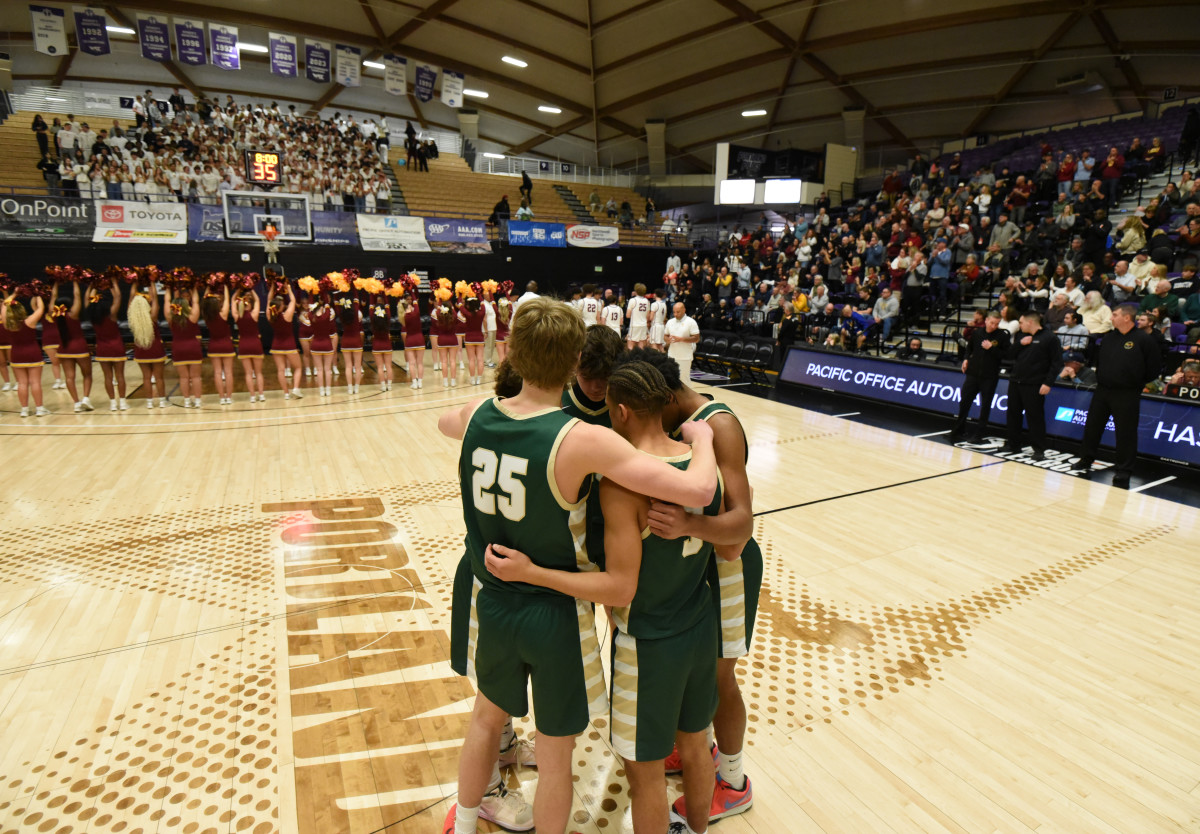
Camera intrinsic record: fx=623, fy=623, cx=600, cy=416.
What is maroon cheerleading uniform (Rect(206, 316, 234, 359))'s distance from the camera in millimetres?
8875

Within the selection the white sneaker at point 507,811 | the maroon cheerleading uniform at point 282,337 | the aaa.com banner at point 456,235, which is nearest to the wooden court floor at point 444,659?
the white sneaker at point 507,811

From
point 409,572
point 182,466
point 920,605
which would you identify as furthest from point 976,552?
point 182,466

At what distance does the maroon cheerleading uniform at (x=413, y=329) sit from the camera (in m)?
10.7

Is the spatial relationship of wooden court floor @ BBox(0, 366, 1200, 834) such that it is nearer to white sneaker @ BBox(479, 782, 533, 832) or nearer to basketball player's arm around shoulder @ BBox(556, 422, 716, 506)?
white sneaker @ BBox(479, 782, 533, 832)

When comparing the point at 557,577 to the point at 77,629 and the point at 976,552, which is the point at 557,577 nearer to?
the point at 77,629

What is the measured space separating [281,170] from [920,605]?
19609 millimetres

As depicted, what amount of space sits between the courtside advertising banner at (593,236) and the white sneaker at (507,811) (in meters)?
19.4

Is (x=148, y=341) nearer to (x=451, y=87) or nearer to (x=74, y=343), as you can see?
(x=74, y=343)

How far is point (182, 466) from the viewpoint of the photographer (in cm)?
649

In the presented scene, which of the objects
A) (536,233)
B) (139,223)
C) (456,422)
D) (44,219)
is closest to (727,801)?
(456,422)

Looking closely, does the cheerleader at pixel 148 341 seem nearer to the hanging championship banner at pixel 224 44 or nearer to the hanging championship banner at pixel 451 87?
the hanging championship banner at pixel 224 44

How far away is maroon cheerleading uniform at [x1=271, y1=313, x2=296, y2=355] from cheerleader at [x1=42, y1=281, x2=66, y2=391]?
8.28 feet

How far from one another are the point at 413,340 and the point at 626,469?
32.7 feet

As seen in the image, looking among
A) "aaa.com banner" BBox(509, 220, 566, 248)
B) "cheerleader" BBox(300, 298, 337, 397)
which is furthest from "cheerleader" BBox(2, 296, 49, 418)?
"aaa.com banner" BBox(509, 220, 566, 248)
